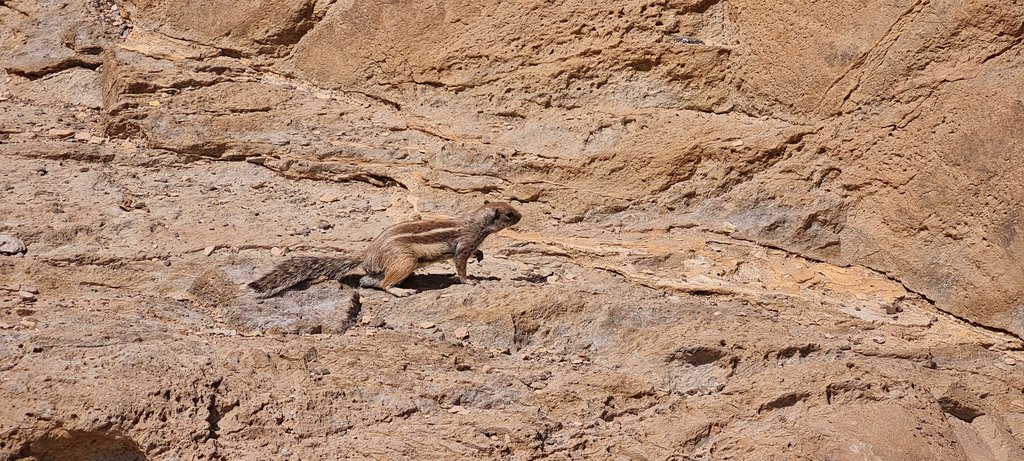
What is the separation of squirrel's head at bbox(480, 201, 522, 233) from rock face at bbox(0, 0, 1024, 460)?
0.19 m

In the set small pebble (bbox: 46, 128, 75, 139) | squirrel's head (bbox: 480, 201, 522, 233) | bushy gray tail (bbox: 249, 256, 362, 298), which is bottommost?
bushy gray tail (bbox: 249, 256, 362, 298)

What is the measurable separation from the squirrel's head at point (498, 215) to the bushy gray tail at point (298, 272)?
0.97 m

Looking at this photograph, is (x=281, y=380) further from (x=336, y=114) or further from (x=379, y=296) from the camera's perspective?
(x=336, y=114)

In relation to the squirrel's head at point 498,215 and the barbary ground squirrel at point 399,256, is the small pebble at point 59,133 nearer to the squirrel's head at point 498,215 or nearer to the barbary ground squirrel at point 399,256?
the barbary ground squirrel at point 399,256

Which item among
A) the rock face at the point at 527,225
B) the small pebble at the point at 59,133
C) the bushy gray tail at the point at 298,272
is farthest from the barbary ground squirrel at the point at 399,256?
the small pebble at the point at 59,133

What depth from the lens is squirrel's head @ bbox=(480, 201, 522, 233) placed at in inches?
266

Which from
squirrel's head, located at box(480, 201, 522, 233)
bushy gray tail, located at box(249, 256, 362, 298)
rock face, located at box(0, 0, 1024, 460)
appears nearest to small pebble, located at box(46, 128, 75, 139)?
rock face, located at box(0, 0, 1024, 460)

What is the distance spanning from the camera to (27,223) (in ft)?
20.8

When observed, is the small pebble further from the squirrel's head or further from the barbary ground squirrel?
the squirrel's head

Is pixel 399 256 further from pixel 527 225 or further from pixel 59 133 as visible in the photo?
pixel 59 133

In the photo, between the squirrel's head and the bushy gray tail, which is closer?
the bushy gray tail

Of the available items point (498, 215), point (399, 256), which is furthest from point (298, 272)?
point (498, 215)

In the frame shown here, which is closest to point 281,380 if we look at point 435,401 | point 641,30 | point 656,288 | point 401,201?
point 435,401

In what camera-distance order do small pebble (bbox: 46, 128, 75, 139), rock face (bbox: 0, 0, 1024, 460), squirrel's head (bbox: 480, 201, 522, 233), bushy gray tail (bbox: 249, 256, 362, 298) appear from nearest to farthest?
rock face (bbox: 0, 0, 1024, 460)
bushy gray tail (bbox: 249, 256, 362, 298)
squirrel's head (bbox: 480, 201, 522, 233)
small pebble (bbox: 46, 128, 75, 139)
